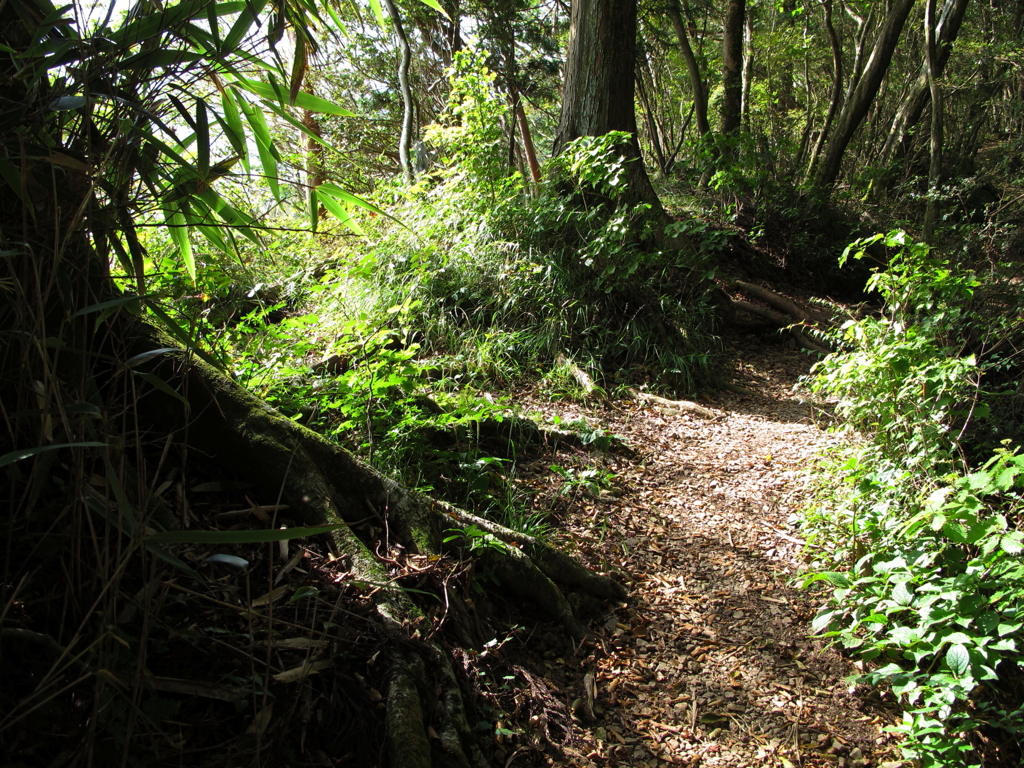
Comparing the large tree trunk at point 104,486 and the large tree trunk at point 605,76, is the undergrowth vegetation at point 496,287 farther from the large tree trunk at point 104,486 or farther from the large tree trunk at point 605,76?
the large tree trunk at point 104,486

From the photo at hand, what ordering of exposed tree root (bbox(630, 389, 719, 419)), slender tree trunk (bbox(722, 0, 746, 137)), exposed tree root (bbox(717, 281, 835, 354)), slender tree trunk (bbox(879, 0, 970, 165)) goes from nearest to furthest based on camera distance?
exposed tree root (bbox(630, 389, 719, 419)), exposed tree root (bbox(717, 281, 835, 354)), slender tree trunk (bbox(722, 0, 746, 137)), slender tree trunk (bbox(879, 0, 970, 165))

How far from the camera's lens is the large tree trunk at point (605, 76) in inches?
264

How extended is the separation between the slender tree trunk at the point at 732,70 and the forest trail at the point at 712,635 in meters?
7.65

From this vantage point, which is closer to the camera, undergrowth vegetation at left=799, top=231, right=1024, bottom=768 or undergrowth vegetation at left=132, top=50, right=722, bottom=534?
undergrowth vegetation at left=799, top=231, right=1024, bottom=768

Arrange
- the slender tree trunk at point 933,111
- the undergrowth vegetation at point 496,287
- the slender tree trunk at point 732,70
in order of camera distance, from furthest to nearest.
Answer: the slender tree trunk at point 732,70
the slender tree trunk at point 933,111
the undergrowth vegetation at point 496,287

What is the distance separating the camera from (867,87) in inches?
396

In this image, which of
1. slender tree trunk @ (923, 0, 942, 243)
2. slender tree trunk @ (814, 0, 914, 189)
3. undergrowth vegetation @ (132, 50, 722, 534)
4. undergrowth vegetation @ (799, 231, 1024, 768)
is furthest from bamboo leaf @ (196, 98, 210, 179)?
slender tree trunk @ (814, 0, 914, 189)

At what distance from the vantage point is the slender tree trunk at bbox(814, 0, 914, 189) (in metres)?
9.70

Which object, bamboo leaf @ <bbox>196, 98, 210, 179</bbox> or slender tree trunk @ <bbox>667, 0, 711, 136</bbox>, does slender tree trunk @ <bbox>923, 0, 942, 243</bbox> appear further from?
bamboo leaf @ <bbox>196, 98, 210, 179</bbox>

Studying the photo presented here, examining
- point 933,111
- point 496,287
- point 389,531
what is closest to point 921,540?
point 389,531

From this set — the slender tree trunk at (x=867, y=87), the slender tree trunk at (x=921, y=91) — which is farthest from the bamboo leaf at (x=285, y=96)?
the slender tree trunk at (x=921, y=91)

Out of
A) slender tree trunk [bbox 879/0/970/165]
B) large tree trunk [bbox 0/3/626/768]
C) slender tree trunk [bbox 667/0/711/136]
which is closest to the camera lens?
large tree trunk [bbox 0/3/626/768]

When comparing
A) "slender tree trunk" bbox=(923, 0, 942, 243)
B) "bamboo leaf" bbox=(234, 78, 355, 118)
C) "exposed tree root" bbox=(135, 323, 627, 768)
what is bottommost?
"exposed tree root" bbox=(135, 323, 627, 768)

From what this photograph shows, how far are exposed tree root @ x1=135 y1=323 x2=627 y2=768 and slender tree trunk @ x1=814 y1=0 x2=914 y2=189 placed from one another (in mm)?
9387
